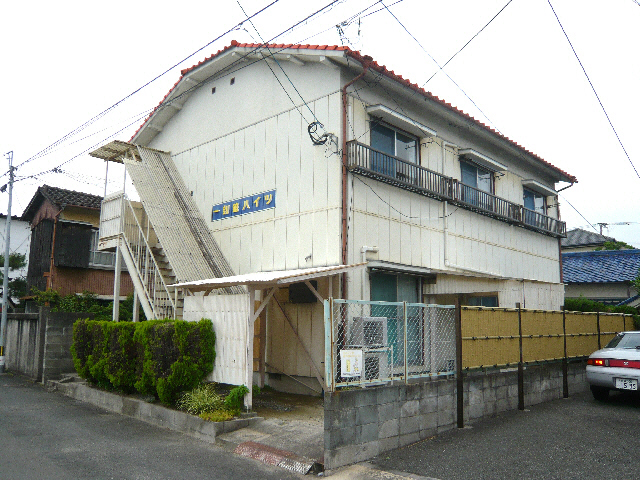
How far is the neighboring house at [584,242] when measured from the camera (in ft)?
115

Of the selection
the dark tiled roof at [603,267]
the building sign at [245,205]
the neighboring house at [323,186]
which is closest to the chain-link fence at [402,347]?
the neighboring house at [323,186]

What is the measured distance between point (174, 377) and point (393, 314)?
4.61 metres

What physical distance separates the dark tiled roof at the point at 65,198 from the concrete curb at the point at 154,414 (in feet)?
37.6

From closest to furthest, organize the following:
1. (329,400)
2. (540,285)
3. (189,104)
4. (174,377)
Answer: (329,400)
(174,377)
(540,285)
(189,104)

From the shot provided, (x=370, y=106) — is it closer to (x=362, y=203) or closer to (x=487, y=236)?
(x=362, y=203)

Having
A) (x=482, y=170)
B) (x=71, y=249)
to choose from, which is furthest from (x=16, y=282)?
(x=482, y=170)

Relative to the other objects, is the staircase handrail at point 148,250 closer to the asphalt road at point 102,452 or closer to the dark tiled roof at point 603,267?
the asphalt road at point 102,452

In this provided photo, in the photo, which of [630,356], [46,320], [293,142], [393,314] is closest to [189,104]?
[293,142]

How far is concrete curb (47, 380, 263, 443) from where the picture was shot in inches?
311

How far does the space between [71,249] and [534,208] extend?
61.7ft

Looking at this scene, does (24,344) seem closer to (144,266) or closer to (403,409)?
(144,266)

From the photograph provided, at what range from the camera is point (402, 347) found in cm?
792

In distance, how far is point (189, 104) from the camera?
15242mm

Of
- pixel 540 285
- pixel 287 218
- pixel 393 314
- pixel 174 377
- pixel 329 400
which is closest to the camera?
pixel 329 400
